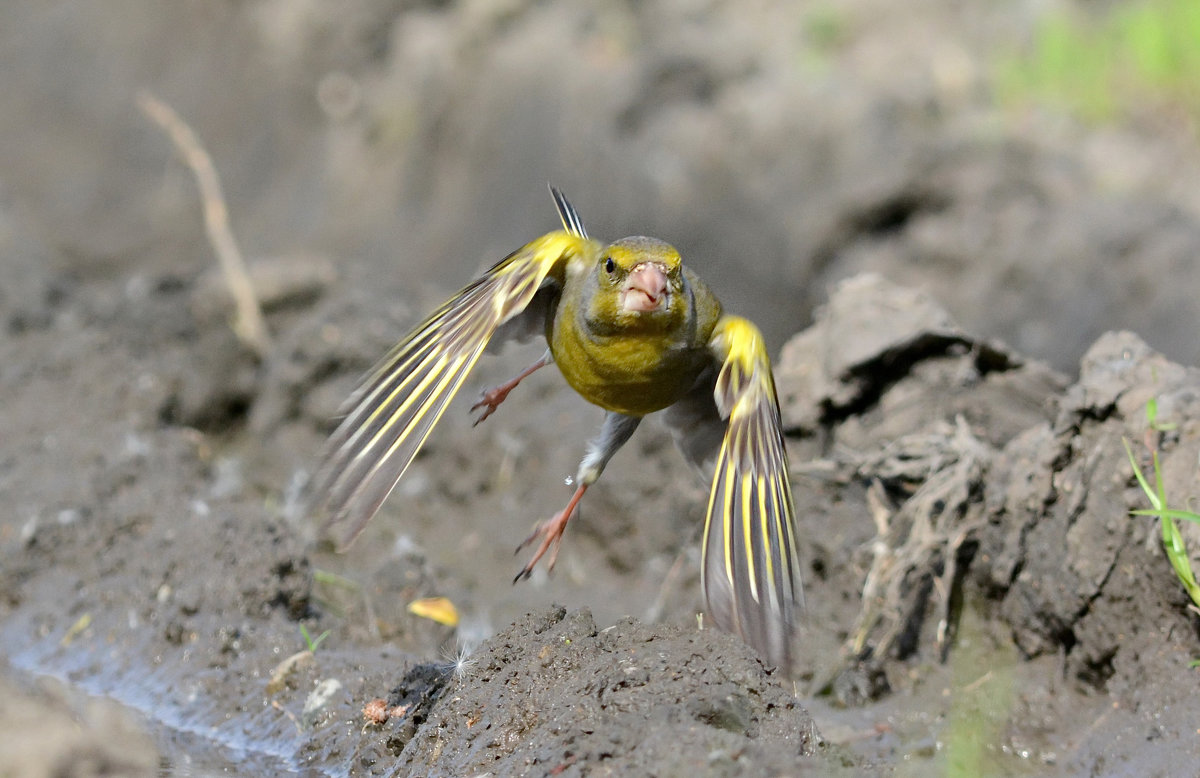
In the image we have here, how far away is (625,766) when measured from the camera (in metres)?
2.53

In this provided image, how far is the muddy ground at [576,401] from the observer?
12.8 ft

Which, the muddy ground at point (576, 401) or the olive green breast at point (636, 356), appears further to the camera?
the muddy ground at point (576, 401)

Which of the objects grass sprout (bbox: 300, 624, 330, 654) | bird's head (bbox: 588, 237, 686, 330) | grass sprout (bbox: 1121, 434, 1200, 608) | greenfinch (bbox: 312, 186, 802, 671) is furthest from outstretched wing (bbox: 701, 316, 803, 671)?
grass sprout (bbox: 300, 624, 330, 654)

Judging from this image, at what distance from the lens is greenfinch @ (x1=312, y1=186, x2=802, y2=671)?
305 cm

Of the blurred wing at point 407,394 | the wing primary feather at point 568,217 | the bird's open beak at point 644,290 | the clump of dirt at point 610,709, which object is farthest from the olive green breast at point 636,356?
the clump of dirt at point 610,709

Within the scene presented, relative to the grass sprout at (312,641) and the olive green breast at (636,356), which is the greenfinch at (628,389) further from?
the grass sprout at (312,641)

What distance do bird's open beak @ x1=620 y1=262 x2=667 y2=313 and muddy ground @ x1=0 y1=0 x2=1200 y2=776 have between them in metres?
0.89

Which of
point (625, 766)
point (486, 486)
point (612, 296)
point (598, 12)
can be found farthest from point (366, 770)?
point (598, 12)

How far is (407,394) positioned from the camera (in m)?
3.16

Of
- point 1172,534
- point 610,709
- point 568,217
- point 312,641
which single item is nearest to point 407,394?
point 610,709

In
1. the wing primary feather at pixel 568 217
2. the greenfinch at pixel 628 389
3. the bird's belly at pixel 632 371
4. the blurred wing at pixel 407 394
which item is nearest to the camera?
the blurred wing at pixel 407 394

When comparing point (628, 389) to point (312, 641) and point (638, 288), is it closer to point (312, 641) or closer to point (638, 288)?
point (638, 288)

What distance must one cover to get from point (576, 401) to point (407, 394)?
367cm

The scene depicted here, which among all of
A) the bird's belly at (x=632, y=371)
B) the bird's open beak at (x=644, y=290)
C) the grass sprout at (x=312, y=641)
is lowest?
the grass sprout at (x=312, y=641)
